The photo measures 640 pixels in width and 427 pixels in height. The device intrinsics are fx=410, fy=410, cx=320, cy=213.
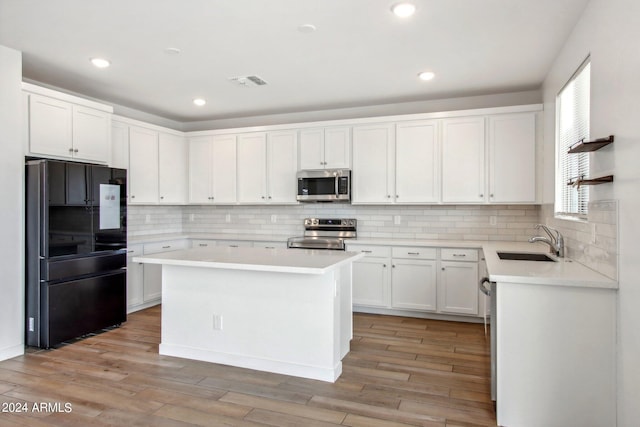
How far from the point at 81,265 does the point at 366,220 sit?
325 centimetres

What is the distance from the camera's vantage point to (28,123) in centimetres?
364

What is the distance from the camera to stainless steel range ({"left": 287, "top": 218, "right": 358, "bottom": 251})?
509 cm

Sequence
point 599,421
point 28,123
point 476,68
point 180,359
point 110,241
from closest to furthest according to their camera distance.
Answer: point 599,421
point 180,359
point 28,123
point 476,68
point 110,241

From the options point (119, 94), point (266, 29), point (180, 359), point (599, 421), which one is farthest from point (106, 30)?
point (599, 421)

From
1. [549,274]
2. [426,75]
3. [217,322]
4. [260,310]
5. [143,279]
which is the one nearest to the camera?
[549,274]

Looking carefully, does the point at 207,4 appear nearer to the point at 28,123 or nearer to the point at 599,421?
the point at 28,123

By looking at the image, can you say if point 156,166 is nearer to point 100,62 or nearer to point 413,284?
point 100,62

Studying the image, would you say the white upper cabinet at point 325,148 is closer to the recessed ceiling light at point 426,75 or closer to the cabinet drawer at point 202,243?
the recessed ceiling light at point 426,75

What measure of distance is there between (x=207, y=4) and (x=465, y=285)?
142 inches

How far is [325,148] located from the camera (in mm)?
5211

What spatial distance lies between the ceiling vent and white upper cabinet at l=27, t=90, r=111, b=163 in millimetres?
1452

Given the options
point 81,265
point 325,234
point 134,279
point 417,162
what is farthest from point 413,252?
point 81,265

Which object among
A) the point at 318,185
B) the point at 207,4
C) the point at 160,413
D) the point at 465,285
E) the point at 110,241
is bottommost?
the point at 160,413

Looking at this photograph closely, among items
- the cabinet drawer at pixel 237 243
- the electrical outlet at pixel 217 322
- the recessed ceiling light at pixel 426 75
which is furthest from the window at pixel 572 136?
the cabinet drawer at pixel 237 243
